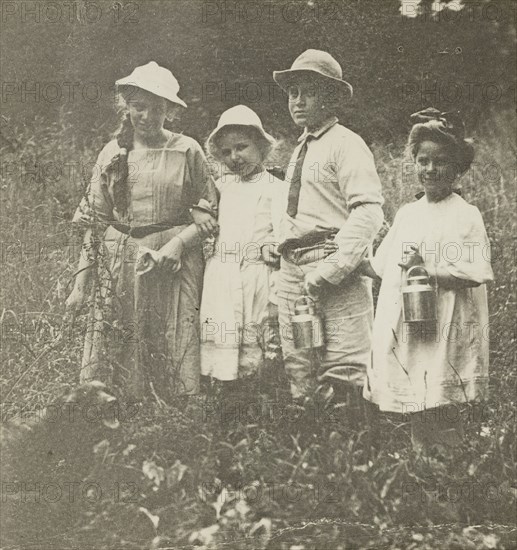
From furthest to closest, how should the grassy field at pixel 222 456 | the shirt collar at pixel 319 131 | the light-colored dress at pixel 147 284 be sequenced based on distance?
the shirt collar at pixel 319 131, the light-colored dress at pixel 147 284, the grassy field at pixel 222 456

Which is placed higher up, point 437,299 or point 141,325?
point 437,299

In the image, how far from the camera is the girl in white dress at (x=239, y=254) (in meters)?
5.27

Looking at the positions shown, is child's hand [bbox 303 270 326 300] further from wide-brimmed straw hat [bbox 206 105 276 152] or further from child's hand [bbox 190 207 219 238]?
wide-brimmed straw hat [bbox 206 105 276 152]

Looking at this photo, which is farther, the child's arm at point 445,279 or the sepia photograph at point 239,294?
the child's arm at point 445,279

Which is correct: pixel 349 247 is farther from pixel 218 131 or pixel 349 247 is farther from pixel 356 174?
pixel 218 131

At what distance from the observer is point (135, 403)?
17.2 feet

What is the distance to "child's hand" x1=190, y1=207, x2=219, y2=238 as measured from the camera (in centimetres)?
532

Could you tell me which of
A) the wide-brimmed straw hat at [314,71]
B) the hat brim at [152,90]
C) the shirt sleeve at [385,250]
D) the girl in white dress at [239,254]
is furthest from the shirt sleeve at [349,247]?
the hat brim at [152,90]

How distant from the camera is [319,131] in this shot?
211 inches

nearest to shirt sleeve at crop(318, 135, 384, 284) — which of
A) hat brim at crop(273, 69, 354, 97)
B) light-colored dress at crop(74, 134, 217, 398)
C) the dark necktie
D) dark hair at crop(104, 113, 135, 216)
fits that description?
the dark necktie

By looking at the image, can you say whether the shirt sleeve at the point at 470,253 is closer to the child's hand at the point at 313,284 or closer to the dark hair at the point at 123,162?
the child's hand at the point at 313,284

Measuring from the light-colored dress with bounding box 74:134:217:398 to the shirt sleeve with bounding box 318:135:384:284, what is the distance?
86cm

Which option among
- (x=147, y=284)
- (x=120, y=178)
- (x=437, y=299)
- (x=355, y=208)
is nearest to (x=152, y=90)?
(x=120, y=178)

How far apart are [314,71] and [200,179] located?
1.06 metres
